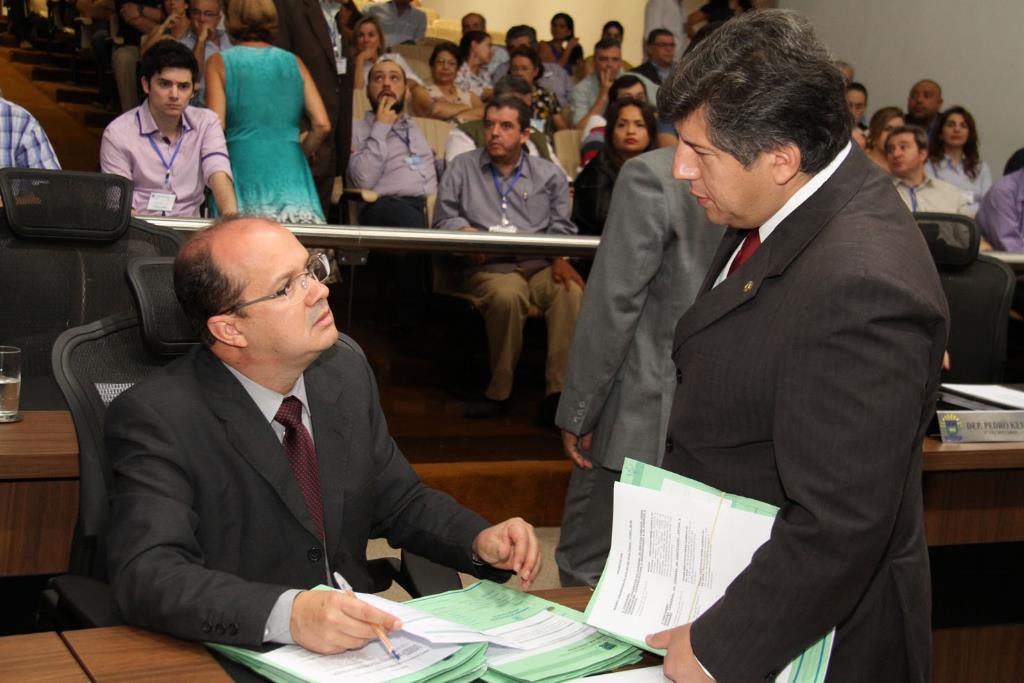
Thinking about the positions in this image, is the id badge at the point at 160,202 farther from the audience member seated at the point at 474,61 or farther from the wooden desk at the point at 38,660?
the audience member seated at the point at 474,61

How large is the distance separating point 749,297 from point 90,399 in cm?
121

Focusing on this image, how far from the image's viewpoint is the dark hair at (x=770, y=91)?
51.2 inches

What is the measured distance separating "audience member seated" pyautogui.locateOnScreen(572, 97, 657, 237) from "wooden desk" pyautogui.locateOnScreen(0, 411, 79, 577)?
2.77 metres

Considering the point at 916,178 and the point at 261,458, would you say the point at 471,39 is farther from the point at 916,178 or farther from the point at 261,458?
the point at 261,458

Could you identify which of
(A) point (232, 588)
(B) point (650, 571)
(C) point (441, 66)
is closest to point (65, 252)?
(A) point (232, 588)

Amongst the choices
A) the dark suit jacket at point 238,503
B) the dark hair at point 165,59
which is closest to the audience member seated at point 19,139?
the dark hair at point 165,59

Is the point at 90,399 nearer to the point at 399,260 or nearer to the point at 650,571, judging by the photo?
the point at 650,571

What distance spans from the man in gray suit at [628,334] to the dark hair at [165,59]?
2.42 metres

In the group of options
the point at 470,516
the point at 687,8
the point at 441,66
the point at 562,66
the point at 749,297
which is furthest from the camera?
the point at 687,8

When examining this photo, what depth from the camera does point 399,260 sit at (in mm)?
3949

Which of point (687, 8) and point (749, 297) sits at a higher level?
point (687, 8)

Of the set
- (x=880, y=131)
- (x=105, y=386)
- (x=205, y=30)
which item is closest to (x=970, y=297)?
(x=105, y=386)

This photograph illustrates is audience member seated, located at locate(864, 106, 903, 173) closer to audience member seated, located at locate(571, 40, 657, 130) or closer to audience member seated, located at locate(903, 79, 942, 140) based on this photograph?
audience member seated, located at locate(903, 79, 942, 140)

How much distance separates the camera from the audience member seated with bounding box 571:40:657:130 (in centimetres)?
798
